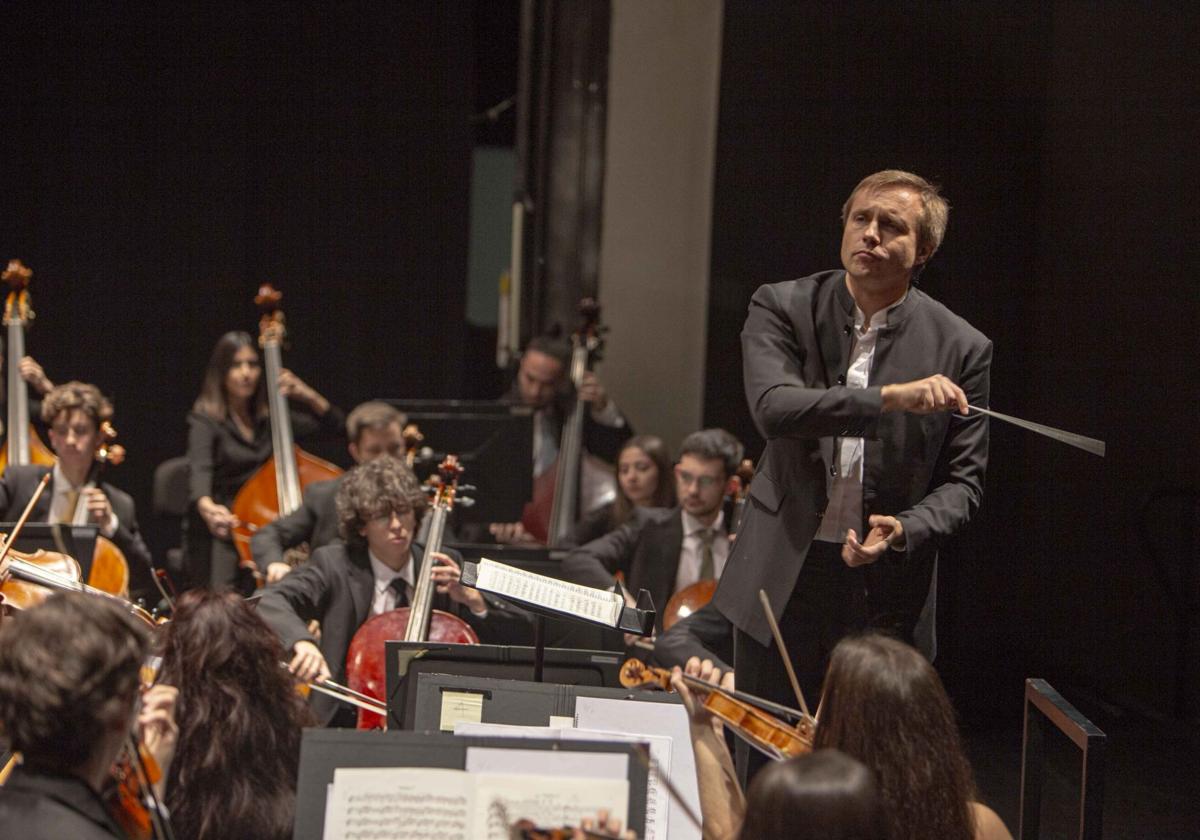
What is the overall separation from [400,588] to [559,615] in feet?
4.87

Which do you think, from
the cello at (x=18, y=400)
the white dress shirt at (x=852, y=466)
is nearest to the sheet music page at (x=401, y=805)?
the white dress shirt at (x=852, y=466)

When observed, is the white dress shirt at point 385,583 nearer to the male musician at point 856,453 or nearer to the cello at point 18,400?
the male musician at point 856,453

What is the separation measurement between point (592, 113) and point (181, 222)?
294 centimetres

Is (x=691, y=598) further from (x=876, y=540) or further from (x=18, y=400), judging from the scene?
(x=18, y=400)

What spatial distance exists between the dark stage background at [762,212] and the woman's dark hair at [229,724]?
1.76 meters

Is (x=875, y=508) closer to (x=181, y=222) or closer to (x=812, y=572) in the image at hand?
(x=812, y=572)

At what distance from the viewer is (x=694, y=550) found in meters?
4.33

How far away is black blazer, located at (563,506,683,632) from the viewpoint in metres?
4.27

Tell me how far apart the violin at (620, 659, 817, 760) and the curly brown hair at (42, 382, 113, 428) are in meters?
2.79

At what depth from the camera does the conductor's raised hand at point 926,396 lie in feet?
7.77

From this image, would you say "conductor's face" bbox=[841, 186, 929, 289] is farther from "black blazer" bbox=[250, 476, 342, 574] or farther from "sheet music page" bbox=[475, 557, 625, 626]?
"black blazer" bbox=[250, 476, 342, 574]

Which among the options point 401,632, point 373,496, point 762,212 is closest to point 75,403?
point 373,496

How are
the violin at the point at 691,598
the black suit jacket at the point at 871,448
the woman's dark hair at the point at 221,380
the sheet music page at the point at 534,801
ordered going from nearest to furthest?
the sheet music page at the point at 534,801 → the black suit jacket at the point at 871,448 → the violin at the point at 691,598 → the woman's dark hair at the point at 221,380

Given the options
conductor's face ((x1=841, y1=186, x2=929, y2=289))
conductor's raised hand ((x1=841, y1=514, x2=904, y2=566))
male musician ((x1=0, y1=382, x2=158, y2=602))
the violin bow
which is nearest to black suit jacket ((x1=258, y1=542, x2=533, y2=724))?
male musician ((x1=0, y1=382, x2=158, y2=602))
